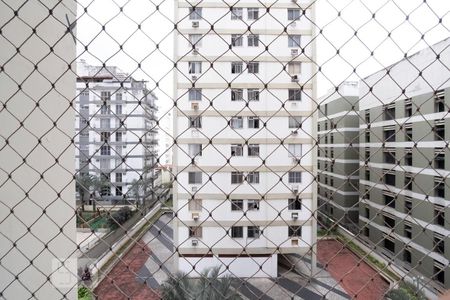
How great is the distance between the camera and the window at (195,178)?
521 cm

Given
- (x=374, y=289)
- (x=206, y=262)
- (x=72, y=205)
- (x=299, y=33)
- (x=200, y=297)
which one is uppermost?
(x=299, y=33)

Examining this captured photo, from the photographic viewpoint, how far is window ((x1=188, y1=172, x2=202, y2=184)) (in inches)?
205

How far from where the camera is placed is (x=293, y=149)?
5.12 metres

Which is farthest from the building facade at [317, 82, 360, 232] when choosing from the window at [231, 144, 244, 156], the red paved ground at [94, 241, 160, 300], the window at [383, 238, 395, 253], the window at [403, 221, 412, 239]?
the red paved ground at [94, 241, 160, 300]

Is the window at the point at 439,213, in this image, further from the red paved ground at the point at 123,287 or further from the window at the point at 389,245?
the red paved ground at the point at 123,287

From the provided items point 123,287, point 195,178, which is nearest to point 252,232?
point 195,178

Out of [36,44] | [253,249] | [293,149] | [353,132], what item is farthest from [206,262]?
[36,44]

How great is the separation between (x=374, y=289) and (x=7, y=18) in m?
6.04

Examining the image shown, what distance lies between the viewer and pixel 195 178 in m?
5.23

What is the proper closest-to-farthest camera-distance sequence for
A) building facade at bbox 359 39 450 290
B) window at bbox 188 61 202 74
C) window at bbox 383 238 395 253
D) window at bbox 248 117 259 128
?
1. building facade at bbox 359 39 450 290
2. window at bbox 188 61 202 74
3. window at bbox 248 117 259 128
4. window at bbox 383 238 395 253

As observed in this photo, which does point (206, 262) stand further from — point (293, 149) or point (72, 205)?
point (72, 205)

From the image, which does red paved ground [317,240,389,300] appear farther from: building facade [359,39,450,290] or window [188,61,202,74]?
window [188,61,202,74]

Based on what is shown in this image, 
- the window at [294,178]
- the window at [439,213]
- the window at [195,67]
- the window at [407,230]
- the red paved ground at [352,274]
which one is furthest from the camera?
the window at [407,230]

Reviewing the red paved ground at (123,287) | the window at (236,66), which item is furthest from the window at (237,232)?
the window at (236,66)
